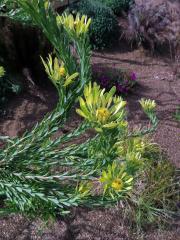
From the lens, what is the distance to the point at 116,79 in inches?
184

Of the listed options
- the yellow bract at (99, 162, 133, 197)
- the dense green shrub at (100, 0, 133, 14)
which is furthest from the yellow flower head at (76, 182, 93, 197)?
the dense green shrub at (100, 0, 133, 14)

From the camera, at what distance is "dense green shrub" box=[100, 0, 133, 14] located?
22.0 ft

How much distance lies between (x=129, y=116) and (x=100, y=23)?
214 centimetres

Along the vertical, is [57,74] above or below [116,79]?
above

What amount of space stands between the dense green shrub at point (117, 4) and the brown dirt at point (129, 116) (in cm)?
113

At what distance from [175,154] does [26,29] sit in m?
1.84

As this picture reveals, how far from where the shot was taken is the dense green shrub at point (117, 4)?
6.71 m

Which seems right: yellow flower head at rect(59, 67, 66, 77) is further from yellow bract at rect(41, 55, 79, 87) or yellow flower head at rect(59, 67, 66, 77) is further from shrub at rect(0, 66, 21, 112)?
shrub at rect(0, 66, 21, 112)

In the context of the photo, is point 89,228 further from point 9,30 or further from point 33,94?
point 9,30

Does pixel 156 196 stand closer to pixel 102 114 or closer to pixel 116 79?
pixel 116 79

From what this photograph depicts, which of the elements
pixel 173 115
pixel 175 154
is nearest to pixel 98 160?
pixel 175 154

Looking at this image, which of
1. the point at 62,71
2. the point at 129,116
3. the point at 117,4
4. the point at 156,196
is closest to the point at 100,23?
the point at 117,4

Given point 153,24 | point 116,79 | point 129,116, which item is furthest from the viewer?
point 153,24

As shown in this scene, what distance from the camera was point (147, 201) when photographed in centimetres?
307
